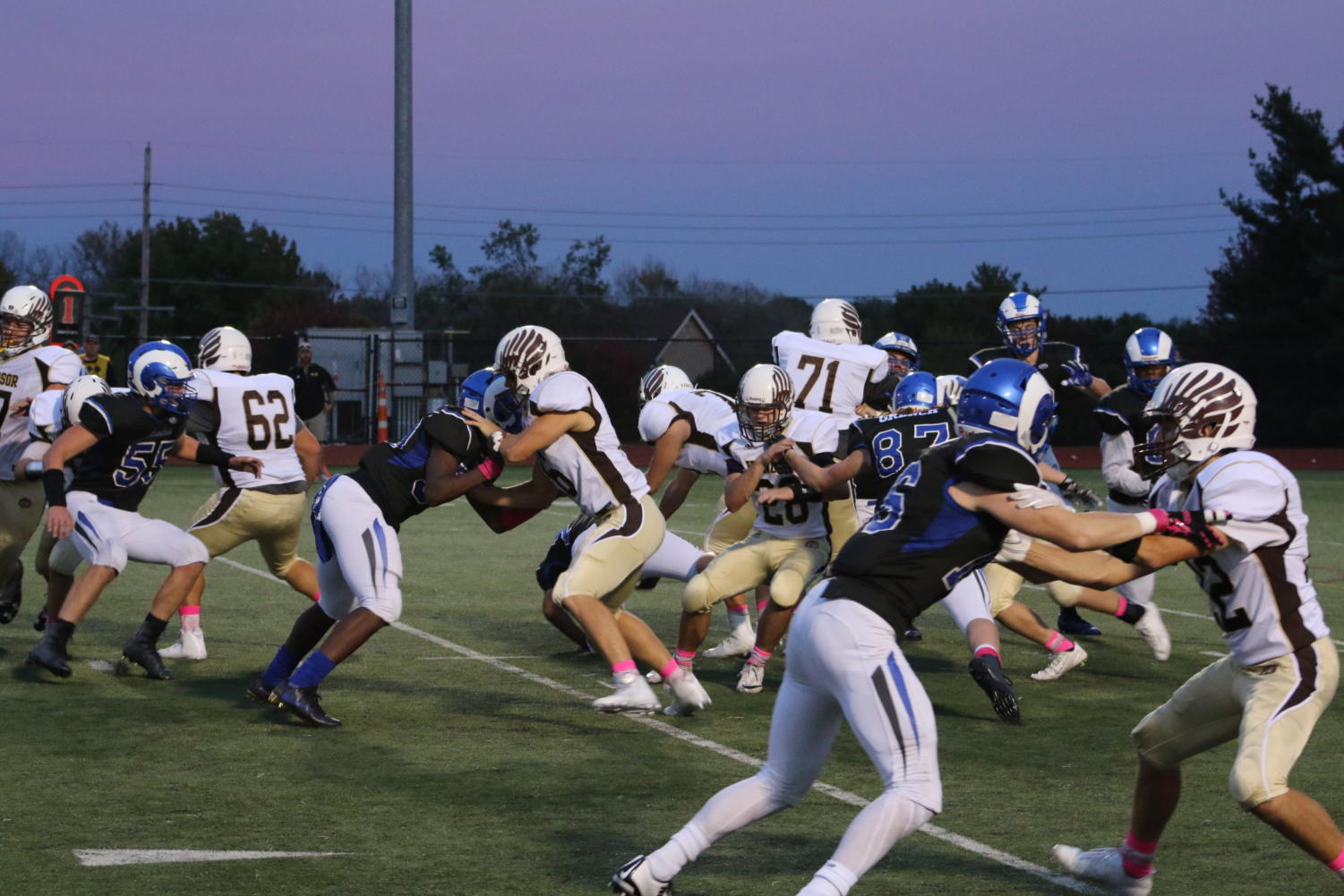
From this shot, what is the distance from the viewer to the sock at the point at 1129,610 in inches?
330

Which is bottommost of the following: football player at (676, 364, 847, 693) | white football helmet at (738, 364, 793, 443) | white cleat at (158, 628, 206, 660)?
white cleat at (158, 628, 206, 660)

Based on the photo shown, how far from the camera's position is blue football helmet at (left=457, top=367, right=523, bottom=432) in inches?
326

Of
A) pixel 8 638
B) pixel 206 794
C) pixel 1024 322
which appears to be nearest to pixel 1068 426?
pixel 1024 322

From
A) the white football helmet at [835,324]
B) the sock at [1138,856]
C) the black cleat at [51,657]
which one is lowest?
the black cleat at [51,657]

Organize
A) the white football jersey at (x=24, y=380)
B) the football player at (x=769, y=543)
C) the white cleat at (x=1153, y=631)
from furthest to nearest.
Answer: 1. the white football jersey at (x=24, y=380)
2. the white cleat at (x=1153, y=631)
3. the football player at (x=769, y=543)

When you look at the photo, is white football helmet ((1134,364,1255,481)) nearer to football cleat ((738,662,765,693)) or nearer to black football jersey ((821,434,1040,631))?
A: black football jersey ((821,434,1040,631))

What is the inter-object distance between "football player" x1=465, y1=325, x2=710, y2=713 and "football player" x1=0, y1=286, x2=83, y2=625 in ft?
9.83

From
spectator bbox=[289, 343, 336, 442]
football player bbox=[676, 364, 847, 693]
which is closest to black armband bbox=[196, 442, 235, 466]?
football player bbox=[676, 364, 847, 693]

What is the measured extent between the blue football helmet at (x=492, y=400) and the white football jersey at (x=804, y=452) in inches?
42.7

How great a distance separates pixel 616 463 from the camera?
716 cm

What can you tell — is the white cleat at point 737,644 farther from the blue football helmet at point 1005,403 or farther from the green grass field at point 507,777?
the blue football helmet at point 1005,403

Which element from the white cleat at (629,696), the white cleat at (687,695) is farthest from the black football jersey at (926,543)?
the white cleat at (687,695)

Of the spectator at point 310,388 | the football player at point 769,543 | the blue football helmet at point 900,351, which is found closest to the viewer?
the football player at point 769,543

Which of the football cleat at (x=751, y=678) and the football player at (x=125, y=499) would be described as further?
the football cleat at (x=751, y=678)
